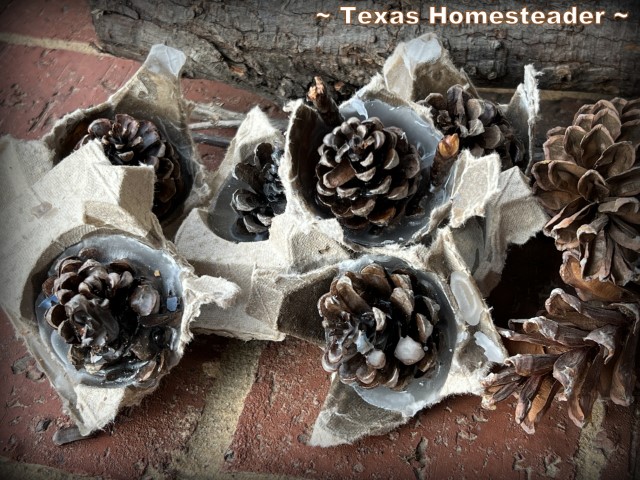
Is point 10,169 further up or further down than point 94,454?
further up

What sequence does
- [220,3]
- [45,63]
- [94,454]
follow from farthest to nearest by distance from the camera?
[45,63]
[220,3]
[94,454]

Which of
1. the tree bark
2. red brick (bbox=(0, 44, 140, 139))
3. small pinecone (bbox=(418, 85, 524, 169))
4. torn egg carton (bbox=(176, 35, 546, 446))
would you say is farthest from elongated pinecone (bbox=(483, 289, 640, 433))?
red brick (bbox=(0, 44, 140, 139))

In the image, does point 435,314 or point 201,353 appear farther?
point 201,353

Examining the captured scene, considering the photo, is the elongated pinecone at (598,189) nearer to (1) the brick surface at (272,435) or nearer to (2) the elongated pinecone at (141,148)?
(1) the brick surface at (272,435)

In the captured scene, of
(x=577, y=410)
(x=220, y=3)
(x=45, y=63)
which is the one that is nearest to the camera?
(x=577, y=410)

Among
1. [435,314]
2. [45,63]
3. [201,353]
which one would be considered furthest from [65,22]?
[435,314]

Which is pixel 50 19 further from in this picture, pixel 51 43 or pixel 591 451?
pixel 591 451

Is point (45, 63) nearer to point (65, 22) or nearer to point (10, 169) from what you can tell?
point (65, 22)
